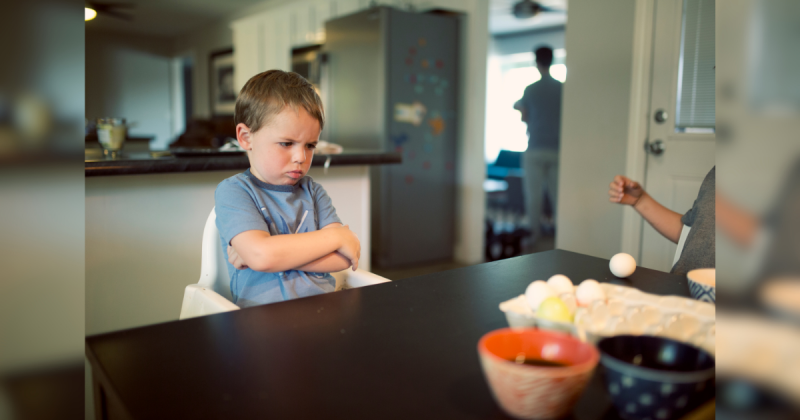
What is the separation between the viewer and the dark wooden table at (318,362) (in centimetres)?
47

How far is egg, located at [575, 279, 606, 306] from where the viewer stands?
67 cm

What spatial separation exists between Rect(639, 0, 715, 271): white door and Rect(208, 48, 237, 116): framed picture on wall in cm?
466

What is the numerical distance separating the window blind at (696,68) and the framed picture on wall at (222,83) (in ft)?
15.7

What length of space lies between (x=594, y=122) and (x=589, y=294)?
222 centimetres

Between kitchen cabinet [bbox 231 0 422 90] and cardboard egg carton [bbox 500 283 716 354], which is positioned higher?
kitchen cabinet [bbox 231 0 422 90]

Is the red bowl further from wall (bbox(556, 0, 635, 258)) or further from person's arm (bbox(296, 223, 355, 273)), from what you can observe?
wall (bbox(556, 0, 635, 258))

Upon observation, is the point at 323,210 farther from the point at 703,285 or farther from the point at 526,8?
the point at 526,8

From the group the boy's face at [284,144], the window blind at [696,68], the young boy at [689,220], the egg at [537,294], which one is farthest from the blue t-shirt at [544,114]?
the egg at [537,294]

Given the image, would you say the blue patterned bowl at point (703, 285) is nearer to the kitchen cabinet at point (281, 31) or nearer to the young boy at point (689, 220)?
the young boy at point (689, 220)

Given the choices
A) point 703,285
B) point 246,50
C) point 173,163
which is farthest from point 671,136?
point 246,50

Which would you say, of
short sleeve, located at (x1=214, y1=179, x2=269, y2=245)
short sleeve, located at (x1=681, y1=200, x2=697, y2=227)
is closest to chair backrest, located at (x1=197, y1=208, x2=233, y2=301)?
short sleeve, located at (x1=214, y1=179, x2=269, y2=245)

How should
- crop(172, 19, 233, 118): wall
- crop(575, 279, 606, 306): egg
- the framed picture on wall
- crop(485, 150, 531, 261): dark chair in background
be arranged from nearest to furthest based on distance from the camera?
crop(575, 279, 606, 306): egg
crop(485, 150, 531, 261): dark chair in background
the framed picture on wall
crop(172, 19, 233, 118): wall

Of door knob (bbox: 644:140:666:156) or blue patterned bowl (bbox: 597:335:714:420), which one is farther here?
door knob (bbox: 644:140:666:156)

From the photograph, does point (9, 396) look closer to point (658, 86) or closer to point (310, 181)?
point (310, 181)
